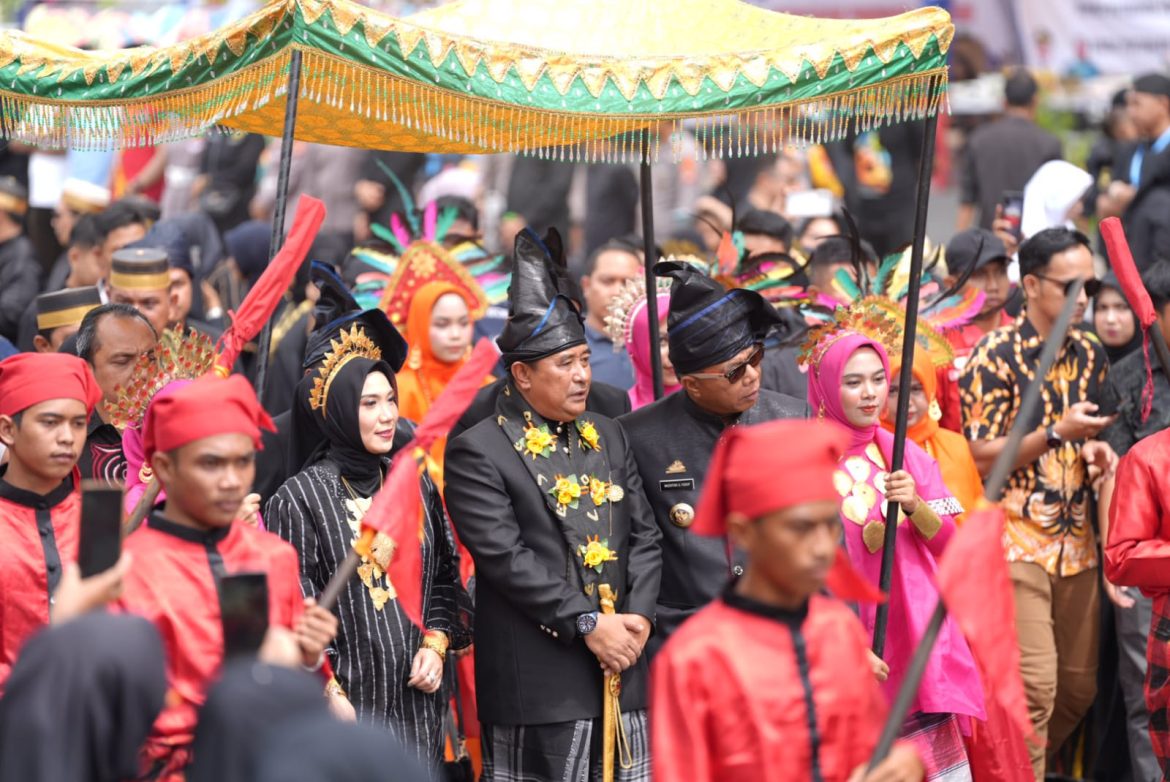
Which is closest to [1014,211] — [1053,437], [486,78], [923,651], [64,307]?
[1053,437]

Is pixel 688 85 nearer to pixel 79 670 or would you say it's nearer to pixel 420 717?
pixel 420 717

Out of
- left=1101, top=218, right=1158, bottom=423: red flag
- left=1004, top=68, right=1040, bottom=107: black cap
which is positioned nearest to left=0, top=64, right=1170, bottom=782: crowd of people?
left=1101, top=218, right=1158, bottom=423: red flag

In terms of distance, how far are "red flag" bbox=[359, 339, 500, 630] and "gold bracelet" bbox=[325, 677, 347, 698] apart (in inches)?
14.4

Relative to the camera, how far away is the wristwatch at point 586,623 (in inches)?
203

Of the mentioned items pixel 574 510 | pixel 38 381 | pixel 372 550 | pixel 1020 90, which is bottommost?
pixel 372 550

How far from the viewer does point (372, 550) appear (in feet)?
17.4

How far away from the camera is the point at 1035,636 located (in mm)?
6680

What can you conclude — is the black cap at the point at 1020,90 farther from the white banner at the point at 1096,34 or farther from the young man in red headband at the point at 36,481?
the young man in red headband at the point at 36,481

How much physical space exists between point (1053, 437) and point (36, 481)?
157 inches

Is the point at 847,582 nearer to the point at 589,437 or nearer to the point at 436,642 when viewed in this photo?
the point at 589,437

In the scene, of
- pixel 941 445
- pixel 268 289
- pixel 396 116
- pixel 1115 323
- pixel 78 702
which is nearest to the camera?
pixel 78 702

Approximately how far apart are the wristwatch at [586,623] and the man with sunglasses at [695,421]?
39 centimetres

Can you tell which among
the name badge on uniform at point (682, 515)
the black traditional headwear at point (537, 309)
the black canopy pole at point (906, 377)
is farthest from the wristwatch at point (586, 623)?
the black canopy pole at point (906, 377)

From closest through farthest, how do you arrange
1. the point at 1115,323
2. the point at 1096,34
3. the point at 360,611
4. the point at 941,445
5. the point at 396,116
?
the point at 360,611 → the point at 396,116 → the point at 941,445 → the point at 1115,323 → the point at 1096,34
